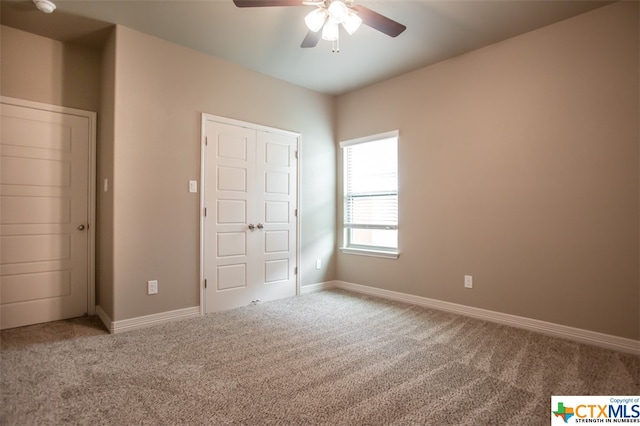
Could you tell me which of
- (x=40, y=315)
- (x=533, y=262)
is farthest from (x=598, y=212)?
(x=40, y=315)

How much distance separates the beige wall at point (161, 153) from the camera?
2.92 meters

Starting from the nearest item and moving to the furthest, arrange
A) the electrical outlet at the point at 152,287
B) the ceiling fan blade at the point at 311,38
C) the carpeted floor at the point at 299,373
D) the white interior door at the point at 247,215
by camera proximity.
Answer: the carpeted floor at the point at 299,373
the ceiling fan blade at the point at 311,38
the electrical outlet at the point at 152,287
the white interior door at the point at 247,215

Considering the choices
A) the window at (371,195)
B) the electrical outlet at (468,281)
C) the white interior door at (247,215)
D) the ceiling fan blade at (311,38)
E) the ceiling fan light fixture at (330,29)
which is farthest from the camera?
the window at (371,195)

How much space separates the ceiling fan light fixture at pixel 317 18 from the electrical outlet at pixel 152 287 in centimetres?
261

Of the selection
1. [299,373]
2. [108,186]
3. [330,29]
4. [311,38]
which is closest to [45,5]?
[108,186]

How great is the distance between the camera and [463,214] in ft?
11.0

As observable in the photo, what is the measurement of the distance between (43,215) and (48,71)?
136 centimetres

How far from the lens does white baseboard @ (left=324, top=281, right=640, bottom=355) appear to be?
8.16 ft

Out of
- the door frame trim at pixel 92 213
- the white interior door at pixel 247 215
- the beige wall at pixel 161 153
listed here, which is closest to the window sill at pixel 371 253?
the white interior door at pixel 247 215

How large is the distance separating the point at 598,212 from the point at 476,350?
147 cm

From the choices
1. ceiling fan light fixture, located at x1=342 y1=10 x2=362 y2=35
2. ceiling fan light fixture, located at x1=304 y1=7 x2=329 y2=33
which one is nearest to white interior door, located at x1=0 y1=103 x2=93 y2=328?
ceiling fan light fixture, located at x1=304 y1=7 x2=329 y2=33

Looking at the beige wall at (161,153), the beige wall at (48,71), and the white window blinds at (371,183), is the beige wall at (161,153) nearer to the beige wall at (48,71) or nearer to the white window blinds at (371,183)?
the beige wall at (48,71)

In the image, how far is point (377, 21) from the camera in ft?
7.48

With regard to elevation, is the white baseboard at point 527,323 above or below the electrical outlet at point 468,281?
below
